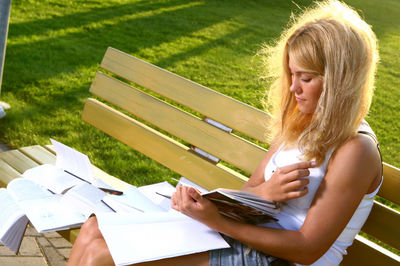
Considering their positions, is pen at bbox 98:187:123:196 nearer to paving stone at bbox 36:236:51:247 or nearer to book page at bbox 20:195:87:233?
book page at bbox 20:195:87:233

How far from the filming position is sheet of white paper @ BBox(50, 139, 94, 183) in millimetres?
3189

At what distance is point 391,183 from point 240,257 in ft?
2.66

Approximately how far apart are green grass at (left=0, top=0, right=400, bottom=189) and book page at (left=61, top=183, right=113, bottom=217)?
178 centimetres

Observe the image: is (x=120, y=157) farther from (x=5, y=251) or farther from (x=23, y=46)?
(x=23, y=46)

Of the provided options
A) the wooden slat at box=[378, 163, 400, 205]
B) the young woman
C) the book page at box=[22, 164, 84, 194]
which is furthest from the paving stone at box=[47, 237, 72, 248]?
the wooden slat at box=[378, 163, 400, 205]

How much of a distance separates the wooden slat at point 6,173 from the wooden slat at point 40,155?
211 mm

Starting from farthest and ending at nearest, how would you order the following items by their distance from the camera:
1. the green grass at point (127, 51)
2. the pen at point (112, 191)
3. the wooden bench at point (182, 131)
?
the green grass at point (127, 51) → the wooden bench at point (182, 131) → the pen at point (112, 191)

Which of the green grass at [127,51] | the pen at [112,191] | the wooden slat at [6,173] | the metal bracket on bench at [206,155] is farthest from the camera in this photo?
the green grass at [127,51]

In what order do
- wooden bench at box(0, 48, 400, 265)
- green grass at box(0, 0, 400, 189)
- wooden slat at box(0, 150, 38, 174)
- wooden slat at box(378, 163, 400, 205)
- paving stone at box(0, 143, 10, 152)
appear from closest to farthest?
wooden slat at box(378, 163, 400, 205), wooden bench at box(0, 48, 400, 265), wooden slat at box(0, 150, 38, 174), paving stone at box(0, 143, 10, 152), green grass at box(0, 0, 400, 189)

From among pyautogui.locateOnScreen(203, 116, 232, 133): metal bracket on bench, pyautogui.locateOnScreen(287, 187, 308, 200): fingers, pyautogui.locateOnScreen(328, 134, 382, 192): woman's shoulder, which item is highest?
pyautogui.locateOnScreen(328, 134, 382, 192): woman's shoulder

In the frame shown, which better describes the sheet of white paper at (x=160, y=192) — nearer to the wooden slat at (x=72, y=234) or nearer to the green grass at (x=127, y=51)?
the wooden slat at (x=72, y=234)

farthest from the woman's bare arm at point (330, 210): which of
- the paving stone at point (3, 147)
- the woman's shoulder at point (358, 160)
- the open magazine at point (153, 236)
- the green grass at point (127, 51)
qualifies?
the paving stone at point (3, 147)

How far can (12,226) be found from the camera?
2699 millimetres

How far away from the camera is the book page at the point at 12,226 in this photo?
2703 mm
